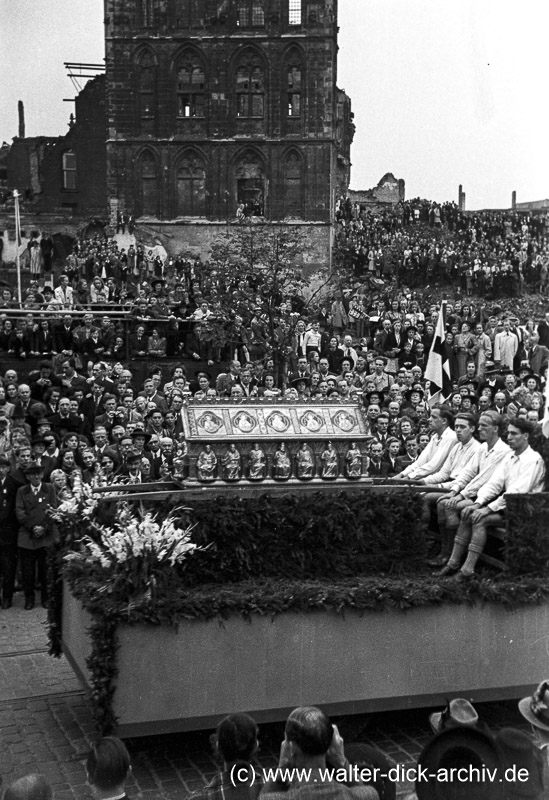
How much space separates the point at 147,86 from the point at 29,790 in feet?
139

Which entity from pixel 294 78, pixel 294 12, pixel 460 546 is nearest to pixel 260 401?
pixel 460 546

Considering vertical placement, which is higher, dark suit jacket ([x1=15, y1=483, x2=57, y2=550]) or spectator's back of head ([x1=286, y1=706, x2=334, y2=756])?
spectator's back of head ([x1=286, y1=706, x2=334, y2=756])

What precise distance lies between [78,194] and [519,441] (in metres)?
40.0

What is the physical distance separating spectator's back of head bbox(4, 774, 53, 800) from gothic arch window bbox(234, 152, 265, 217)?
4080 cm

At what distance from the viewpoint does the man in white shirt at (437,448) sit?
28.8ft

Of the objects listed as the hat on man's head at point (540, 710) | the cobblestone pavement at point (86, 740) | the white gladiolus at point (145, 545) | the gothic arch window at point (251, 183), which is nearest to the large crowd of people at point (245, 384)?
the white gladiolus at point (145, 545)

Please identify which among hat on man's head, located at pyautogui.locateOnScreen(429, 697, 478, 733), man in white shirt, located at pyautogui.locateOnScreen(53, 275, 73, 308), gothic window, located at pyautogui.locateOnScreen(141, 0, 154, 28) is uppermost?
gothic window, located at pyautogui.locateOnScreen(141, 0, 154, 28)

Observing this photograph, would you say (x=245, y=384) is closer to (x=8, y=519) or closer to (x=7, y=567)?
(x=8, y=519)

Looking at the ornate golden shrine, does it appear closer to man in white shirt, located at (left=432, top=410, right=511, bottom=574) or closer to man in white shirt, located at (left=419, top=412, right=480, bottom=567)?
man in white shirt, located at (left=419, top=412, right=480, bottom=567)

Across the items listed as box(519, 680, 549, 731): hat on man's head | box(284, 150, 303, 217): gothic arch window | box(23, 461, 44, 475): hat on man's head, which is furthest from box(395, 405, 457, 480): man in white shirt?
box(284, 150, 303, 217): gothic arch window

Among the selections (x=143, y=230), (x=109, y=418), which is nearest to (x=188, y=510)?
(x=109, y=418)

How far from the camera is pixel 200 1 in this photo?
137ft

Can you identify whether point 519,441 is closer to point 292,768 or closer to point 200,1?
point 292,768

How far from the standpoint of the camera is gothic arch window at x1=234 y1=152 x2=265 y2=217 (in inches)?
1714
